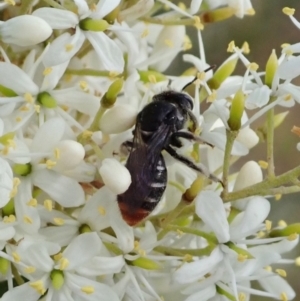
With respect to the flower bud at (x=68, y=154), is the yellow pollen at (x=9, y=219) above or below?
below

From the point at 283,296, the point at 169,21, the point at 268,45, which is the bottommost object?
the point at 268,45

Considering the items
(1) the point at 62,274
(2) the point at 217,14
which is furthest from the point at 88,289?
(2) the point at 217,14

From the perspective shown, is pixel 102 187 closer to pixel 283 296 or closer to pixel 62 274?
pixel 62 274

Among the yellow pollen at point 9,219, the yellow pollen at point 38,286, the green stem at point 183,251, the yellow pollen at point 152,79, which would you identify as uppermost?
the yellow pollen at point 152,79

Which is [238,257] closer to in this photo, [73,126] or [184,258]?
[184,258]

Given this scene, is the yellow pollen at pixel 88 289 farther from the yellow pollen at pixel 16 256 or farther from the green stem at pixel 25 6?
the green stem at pixel 25 6

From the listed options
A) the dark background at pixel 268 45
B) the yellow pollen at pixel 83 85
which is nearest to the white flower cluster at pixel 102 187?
the yellow pollen at pixel 83 85

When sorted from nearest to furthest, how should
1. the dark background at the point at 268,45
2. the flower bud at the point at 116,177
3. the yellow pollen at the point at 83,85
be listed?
the flower bud at the point at 116,177
the yellow pollen at the point at 83,85
the dark background at the point at 268,45
